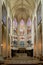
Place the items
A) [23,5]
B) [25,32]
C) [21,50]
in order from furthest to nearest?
[25,32], [21,50], [23,5]

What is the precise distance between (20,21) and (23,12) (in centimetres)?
400

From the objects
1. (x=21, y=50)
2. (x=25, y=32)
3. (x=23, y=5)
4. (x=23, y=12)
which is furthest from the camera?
(x=25, y=32)

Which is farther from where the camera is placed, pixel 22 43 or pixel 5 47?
pixel 22 43

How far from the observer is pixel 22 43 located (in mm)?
43219

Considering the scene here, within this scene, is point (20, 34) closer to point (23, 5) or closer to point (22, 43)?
point (22, 43)

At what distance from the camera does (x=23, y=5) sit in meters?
35.2

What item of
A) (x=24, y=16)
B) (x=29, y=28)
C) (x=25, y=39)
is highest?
(x=24, y=16)

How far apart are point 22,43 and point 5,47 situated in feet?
60.7

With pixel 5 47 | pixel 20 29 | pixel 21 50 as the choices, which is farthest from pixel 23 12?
pixel 5 47

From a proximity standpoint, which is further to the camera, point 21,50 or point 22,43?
point 22,43

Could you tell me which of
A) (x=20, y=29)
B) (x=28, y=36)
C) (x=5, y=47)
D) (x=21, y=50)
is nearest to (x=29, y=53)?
(x=21, y=50)

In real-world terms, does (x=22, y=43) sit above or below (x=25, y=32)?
below

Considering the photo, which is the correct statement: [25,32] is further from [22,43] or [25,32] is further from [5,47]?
[5,47]

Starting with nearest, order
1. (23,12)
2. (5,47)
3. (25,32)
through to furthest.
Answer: (5,47) < (23,12) < (25,32)
